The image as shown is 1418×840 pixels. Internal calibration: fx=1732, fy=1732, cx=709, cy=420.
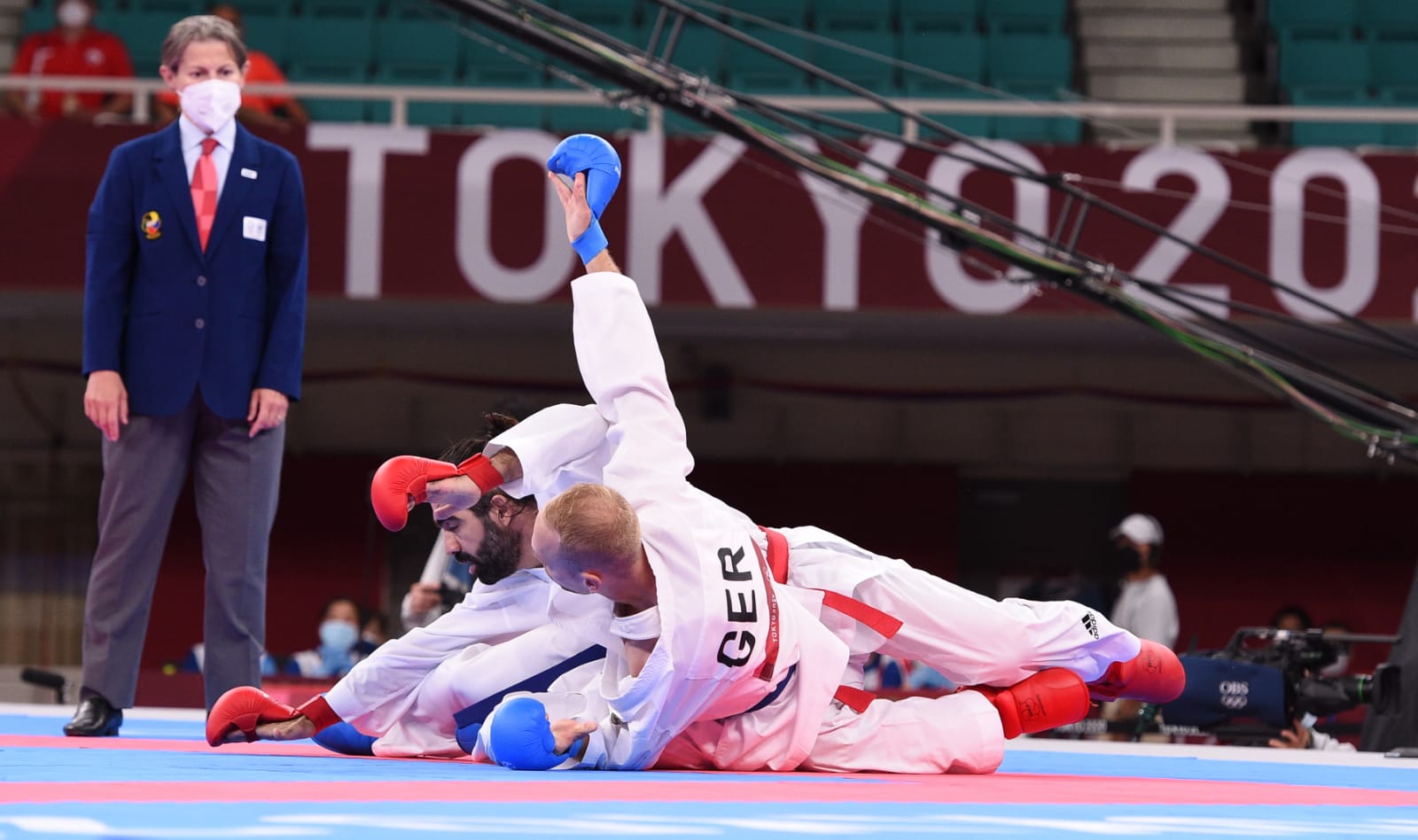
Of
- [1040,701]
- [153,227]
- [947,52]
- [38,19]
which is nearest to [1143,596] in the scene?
[947,52]

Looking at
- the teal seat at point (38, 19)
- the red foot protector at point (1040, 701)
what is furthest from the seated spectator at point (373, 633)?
the red foot protector at point (1040, 701)

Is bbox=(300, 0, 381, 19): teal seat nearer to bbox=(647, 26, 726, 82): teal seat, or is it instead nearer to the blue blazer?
bbox=(647, 26, 726, 82): teal seat

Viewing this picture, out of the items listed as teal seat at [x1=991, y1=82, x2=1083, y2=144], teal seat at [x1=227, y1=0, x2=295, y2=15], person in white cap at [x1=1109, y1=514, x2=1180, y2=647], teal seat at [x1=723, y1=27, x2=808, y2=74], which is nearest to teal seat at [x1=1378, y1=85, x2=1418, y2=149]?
teal seat at [x1=991, y1=82, x2=1083, y2=144]

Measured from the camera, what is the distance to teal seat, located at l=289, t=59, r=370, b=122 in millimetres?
9484

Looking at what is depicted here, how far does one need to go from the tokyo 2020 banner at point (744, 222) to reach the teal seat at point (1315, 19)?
2500 mm

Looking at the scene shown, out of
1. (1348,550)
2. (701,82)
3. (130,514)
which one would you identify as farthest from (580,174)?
(1348,550)

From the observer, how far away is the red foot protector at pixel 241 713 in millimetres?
3148

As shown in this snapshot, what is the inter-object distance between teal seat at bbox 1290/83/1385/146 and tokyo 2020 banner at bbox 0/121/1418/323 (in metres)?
1.52

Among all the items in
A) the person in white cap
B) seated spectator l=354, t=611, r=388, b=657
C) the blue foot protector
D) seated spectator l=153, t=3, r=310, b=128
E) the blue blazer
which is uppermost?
seated spectator l=153, t=3, r=310, b=128

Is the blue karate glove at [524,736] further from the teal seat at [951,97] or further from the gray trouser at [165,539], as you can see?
the teal seat at [951,97]

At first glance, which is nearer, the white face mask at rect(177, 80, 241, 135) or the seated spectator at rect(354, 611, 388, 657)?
the white face mask at rect(177, 80, 241, 135)

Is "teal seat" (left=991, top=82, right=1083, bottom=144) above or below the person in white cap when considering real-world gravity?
above

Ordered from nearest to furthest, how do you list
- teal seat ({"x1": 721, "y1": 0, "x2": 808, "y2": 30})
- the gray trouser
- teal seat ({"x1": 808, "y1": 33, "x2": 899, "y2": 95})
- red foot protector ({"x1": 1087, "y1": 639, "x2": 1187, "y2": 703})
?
red foot protector ({"x1": 1087, "y1": 639, "x2": 1187, "y2": 703}), the gray trouser, teal seat ({"x1": 808, "y1": 33, "x2": 899, "y2": 95}), teal seat ({"x1": 721, "y1": 0, "x2": 808, "y2": 30})

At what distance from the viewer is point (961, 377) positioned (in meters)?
9.96
